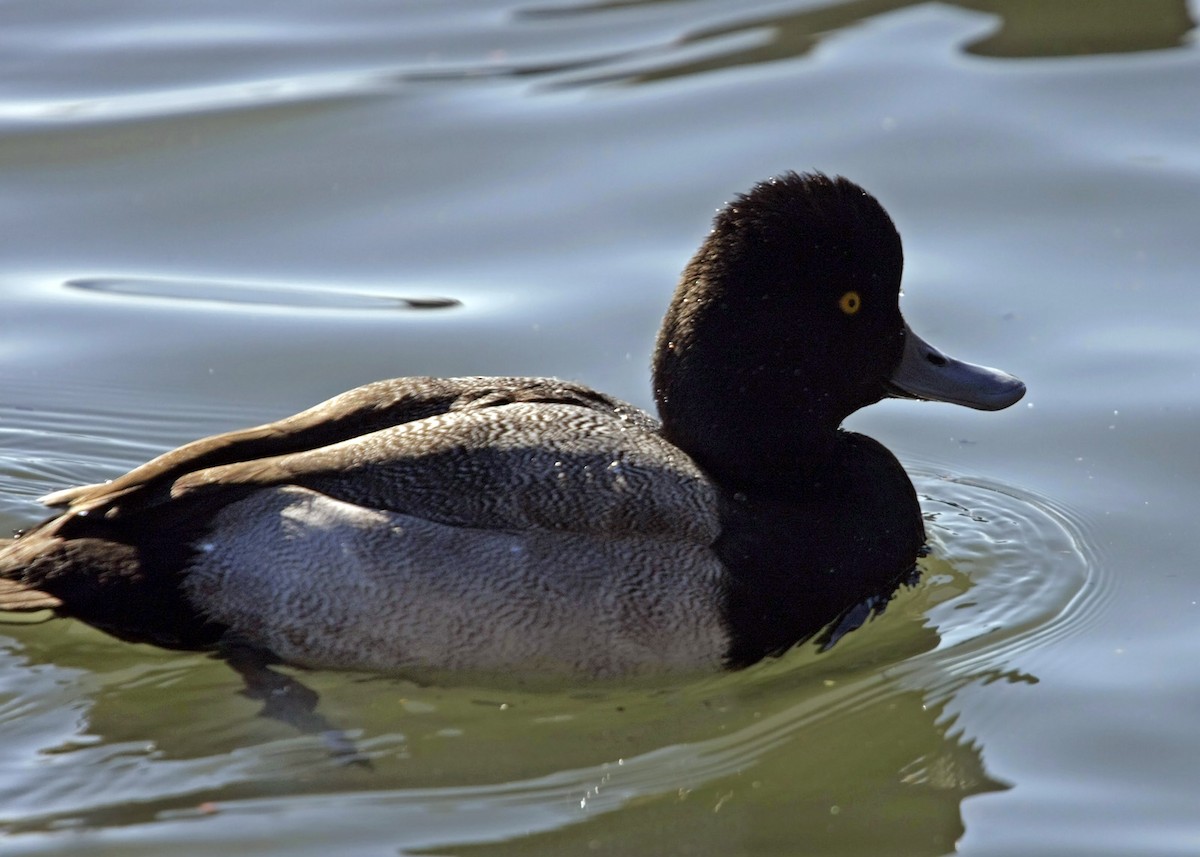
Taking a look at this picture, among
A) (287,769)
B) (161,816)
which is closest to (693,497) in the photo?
(287,769)

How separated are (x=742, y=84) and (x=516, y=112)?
124 cm

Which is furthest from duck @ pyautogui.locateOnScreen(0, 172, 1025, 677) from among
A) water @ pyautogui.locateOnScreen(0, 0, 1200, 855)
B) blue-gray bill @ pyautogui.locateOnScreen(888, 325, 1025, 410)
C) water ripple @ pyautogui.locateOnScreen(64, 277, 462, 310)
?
water ripple @ pyautogui.locateOnScreen(64, 277, 462, 310)

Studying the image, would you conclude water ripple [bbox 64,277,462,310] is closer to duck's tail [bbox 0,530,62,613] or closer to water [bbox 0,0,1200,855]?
water [bbox 0,0,1200,855]

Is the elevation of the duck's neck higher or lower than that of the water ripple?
lower

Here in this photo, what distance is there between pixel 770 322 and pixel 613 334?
6.27 feet

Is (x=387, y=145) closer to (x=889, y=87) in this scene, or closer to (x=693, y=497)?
(x=889, y=87)

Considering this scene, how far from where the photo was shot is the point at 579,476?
15.9ft

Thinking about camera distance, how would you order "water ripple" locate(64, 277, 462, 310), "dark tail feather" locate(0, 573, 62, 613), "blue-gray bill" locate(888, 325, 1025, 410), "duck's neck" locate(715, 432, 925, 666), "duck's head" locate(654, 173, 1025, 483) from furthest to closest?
"water ripple" locate(64, 277, 462, 310)
"blue-gray bill" locate(888, 325, 1025, 410)
"duck's head" locate(654, 173, 1025, 483)
"duck's neck" locate(715, 432, 925, 666)
"dark tail feather" locate(0, 573, 62, 613)

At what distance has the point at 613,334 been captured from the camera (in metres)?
7.11

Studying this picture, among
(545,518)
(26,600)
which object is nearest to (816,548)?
(545,518)

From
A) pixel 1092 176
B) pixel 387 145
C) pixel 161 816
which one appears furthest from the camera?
pixel 387 145

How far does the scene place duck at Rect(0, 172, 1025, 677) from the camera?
15.5 feet

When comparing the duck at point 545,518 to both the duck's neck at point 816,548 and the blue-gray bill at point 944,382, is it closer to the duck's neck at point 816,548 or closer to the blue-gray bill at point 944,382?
the duck's neck at point 816,548

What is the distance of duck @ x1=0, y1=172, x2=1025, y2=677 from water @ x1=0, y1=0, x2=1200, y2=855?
200 mm
